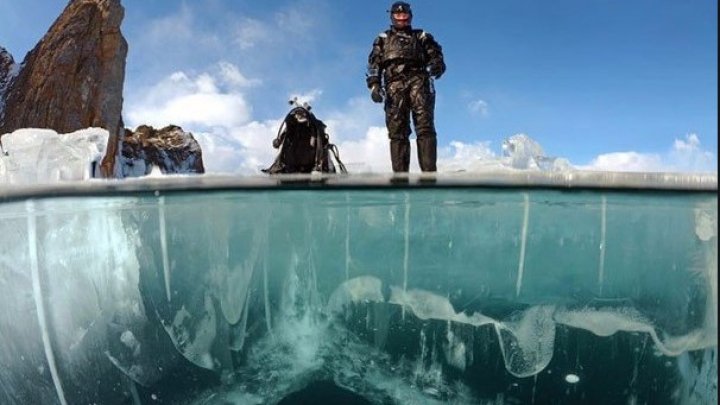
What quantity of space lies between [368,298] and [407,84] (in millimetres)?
3031

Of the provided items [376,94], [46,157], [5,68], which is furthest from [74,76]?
[376,94]

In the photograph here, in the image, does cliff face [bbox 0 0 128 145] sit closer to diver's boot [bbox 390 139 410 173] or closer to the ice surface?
the ice surface

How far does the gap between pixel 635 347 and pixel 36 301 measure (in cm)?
758

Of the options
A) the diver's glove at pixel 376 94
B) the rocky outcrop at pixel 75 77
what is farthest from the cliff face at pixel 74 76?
the diver's glove at pixel 376 94

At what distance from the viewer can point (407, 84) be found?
308 inches

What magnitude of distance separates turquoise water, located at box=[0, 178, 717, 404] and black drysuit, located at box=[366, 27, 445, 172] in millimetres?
737

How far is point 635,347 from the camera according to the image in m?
7.60

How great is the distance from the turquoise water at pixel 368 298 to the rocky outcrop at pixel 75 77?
33.0 meters

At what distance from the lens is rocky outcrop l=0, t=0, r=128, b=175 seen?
39.3 metres

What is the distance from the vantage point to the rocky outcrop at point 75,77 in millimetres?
39281

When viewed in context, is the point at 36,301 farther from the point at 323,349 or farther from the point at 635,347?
the point at 635,347

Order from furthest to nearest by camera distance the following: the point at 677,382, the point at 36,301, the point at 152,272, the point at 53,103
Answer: the point at 53,103
the point at 152,272
the point at 677,382
the point at 36,301

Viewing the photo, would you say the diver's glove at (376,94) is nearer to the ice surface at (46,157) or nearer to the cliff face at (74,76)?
the ice surface at (46,157)

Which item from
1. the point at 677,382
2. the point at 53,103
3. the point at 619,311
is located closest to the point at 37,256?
the point at 619,311
